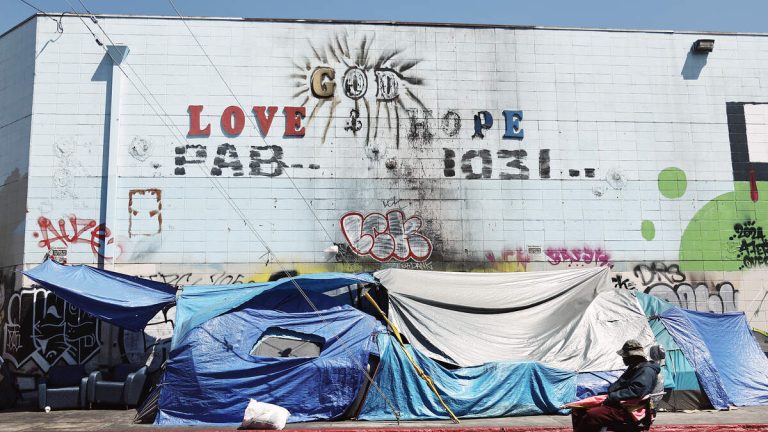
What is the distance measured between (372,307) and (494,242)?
4142 mm

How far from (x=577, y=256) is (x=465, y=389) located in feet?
19.7

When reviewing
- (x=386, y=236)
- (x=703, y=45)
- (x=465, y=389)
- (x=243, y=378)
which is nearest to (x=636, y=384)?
(x=465, y=389)

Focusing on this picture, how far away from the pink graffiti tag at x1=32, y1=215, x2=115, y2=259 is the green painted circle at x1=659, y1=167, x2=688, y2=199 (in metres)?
13.2

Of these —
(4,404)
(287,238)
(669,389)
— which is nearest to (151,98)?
(287,238)

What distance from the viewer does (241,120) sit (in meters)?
15.9

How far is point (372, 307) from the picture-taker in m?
13.1

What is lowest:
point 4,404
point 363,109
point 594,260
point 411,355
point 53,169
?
point 4,404

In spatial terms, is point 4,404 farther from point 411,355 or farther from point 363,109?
point 363,109

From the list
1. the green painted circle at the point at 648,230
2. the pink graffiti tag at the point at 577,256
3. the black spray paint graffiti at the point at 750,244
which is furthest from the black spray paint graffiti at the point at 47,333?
the black spray paint graffiti at the point at 750,244

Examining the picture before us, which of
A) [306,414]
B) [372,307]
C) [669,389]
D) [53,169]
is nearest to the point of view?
[306,414]

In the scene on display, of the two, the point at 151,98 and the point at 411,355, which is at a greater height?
the point at 151,98

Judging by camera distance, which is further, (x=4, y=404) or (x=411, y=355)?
(x=4, y=404)

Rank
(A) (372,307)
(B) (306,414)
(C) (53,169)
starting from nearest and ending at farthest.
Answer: (B) (306,414)
(A) (372,307)
(C) (53,169)

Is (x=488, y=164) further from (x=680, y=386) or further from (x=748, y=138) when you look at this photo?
(x=748, y=138)
